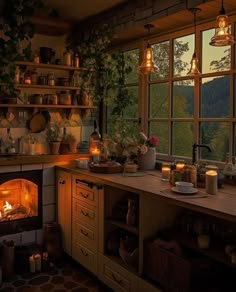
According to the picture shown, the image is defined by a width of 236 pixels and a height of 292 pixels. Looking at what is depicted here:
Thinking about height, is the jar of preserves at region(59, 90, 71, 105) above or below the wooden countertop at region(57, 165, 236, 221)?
above

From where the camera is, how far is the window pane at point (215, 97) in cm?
287

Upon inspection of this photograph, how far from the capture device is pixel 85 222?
3.13 m

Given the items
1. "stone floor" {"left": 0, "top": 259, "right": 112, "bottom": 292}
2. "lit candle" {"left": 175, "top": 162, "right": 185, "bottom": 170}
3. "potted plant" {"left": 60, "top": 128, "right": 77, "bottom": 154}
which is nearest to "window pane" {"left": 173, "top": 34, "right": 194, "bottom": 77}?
"lit candle" {"left": 175, "top": 162, "right": 185, "bottom": 170}

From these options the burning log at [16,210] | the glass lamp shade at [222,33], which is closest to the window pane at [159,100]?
the glass lamp shade at [222,33]

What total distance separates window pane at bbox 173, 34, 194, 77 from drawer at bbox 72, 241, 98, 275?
178 centimetres

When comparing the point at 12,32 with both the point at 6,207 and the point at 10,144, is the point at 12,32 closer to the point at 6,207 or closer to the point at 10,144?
the point at 10,144

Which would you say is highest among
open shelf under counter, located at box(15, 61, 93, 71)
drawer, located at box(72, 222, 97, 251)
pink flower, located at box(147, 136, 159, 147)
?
open shelf under counter, located at box(15, 61, 93, 71)

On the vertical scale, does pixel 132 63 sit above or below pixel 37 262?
above

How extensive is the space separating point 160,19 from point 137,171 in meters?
1.34

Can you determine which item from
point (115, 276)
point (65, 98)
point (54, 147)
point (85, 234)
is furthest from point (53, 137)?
point (115, 276)

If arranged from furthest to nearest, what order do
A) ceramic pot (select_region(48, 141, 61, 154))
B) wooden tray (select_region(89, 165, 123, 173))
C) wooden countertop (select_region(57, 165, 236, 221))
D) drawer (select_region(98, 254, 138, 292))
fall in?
ceramic pot (select_region(48, 141, 61, 154)) < wooden tray (select_region(89, 165, 123, 173)) < drawer (select_region(98, 254, 138, 292)) < wooden countertop (select_region(57, 165, 236, 221))

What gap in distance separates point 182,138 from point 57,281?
1.68 metres

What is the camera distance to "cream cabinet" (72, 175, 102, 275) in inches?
118

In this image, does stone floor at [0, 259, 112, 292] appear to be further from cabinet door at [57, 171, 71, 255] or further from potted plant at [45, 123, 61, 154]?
potted plant at [45, 123, 61, 154]
